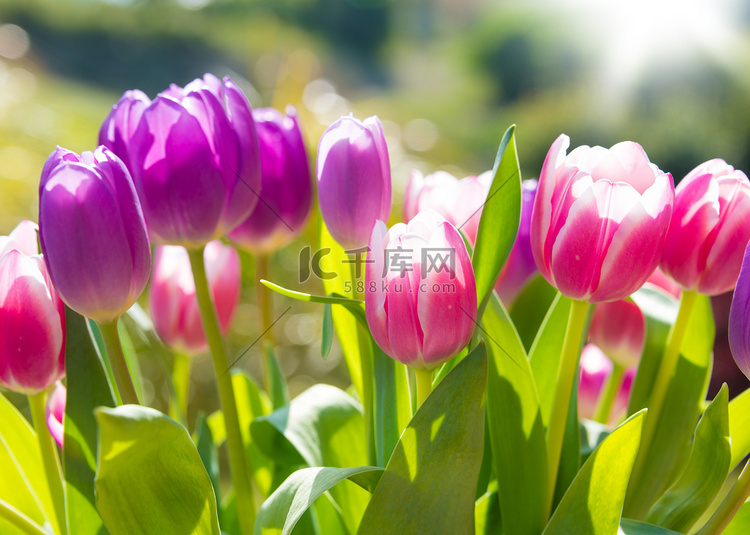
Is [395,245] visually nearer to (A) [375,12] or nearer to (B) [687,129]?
(B) [687,129]

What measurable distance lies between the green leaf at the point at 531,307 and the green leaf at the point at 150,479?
0.23 metres

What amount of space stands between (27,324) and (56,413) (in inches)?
3.3

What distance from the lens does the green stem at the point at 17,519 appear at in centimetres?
28

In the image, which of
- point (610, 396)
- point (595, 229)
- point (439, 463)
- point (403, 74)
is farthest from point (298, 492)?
point (403, 74)

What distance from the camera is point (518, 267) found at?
1.37ft

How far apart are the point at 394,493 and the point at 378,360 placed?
9 centimetres

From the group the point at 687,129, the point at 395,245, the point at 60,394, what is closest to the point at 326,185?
the point at 395,245

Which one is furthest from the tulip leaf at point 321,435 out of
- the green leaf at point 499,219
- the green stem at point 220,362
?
the green leaf at point 499,219

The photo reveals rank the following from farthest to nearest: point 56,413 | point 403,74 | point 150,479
→ point 403,74 → point 56,413 → point 150,479

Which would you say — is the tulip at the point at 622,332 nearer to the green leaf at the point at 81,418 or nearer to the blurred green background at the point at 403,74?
the green leaf at the point at 81,418

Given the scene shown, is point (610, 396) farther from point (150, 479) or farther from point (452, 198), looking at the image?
point (150, 479)

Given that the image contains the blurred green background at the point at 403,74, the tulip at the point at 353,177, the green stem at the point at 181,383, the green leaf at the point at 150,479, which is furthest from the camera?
the blurred green background at the point at 403,74

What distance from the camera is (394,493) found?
10.5 inches

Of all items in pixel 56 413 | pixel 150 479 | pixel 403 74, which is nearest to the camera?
pixel 150 479
